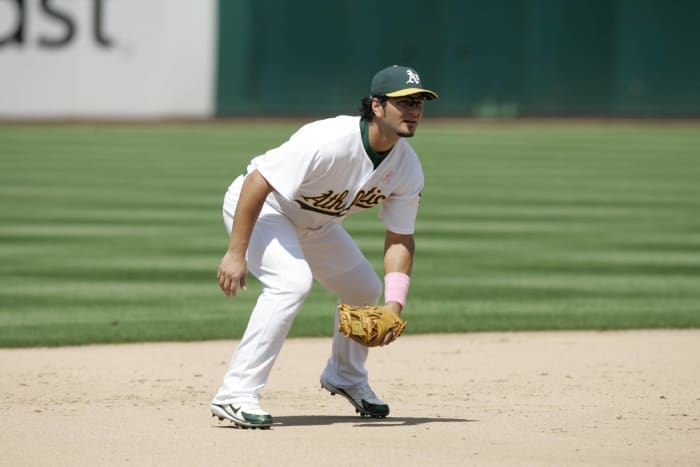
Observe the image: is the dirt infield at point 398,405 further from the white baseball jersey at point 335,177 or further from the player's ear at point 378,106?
the player's ear at point 378,106

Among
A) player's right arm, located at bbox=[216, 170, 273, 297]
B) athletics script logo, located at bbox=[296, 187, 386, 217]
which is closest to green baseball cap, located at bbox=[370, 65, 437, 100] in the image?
athletics script logo, located at bbox=[296, 187, 386, 217]

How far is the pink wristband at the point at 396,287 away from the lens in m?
5.61

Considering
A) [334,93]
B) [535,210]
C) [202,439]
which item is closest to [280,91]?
[334,93]

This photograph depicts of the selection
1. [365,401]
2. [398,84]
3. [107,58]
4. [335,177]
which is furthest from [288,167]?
[107,58]

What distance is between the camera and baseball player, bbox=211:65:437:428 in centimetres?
536

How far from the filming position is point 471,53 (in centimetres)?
2947

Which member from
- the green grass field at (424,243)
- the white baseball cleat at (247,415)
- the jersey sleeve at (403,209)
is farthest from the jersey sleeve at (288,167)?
the green grass field at (424,243)

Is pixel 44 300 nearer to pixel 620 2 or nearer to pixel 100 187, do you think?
pixel 100 187

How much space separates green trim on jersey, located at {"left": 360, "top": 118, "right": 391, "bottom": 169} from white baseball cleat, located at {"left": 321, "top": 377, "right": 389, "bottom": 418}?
1065 millimetres

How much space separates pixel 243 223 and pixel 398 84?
2.74 ft

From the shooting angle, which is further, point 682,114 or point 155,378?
point 682,114

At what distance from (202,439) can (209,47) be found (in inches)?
953

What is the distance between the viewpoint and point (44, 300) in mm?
9047

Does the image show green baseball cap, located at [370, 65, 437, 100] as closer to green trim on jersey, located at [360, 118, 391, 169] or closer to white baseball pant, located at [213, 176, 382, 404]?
green trim on jersey, located at [360, 118, 391, 169]
